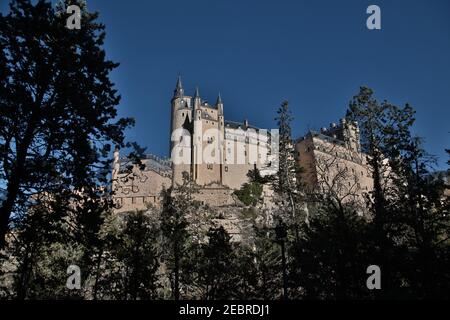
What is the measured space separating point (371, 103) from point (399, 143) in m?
3.00

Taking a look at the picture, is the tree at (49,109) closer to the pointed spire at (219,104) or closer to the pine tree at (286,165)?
the pine tree at (286,165)

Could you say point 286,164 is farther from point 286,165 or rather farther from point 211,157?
point 211,157

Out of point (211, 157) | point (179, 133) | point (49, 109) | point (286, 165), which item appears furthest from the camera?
point (179, 133)

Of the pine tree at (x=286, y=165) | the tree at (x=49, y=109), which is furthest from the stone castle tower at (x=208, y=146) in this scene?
the tree at (x=49, y=109)

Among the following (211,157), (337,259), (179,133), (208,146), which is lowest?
(337,259)

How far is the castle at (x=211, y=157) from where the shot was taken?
6931 centimetres

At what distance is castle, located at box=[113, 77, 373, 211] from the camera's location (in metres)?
69.3

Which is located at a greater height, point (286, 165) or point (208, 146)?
point (208, 146)

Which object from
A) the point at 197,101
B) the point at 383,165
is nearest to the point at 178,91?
the point at 197,101

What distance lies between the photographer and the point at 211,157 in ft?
256

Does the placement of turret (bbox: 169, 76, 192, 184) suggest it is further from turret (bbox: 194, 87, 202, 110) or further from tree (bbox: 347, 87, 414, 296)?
tree (bbox: 347, 87, 414, 296)

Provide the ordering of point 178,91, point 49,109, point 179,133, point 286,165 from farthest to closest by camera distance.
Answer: point 178,91 → point 179,133 → point 286,165 → point 49,109

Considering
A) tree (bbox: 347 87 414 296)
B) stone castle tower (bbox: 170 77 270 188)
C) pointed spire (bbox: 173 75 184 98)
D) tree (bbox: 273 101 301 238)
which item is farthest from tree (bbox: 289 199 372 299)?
pointed spire (bbox: 173 75 184 98)
